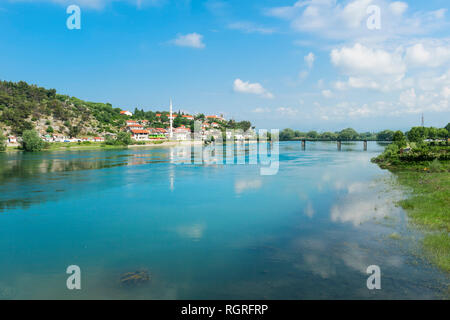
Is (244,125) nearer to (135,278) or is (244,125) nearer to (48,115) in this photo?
(48,115)

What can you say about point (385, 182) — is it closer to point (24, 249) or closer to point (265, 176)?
point (265, 176)

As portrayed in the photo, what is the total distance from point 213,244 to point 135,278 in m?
4.24

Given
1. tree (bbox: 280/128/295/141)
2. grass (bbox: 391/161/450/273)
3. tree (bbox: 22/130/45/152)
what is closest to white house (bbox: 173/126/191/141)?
tree (bbox: 280/128/295/141)

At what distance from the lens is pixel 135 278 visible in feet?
33.4

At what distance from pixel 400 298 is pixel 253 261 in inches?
196

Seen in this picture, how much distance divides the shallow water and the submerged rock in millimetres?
235

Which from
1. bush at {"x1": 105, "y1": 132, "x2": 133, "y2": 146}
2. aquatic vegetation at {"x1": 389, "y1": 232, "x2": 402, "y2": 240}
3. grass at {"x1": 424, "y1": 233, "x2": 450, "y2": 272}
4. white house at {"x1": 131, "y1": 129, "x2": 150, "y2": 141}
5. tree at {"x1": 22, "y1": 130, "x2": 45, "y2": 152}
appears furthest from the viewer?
white house at {"x1": 131, "y1": 129, "x2": 150, "y2": 141}

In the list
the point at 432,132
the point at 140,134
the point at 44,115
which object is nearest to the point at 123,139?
the point at 140,134

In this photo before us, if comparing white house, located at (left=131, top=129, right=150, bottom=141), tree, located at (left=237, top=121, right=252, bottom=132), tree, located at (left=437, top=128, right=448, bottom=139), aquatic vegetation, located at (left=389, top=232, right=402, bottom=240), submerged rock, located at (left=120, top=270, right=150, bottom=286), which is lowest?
submerged rock, located at (left=120, top=270, right=150, bottom=286)

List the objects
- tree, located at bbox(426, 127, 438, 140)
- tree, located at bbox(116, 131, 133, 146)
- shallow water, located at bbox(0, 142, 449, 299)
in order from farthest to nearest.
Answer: tree, located at bbox(116, 131, 133, 146), tree, located at bbox(426, 127, 438, 140), shallow water, located at bbox(0, 142, 449, 299)

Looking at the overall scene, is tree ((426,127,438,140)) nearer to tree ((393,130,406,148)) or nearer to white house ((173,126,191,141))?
tree ((393,130,406,148))

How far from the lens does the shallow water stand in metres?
9.42

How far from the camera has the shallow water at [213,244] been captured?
9422mm
